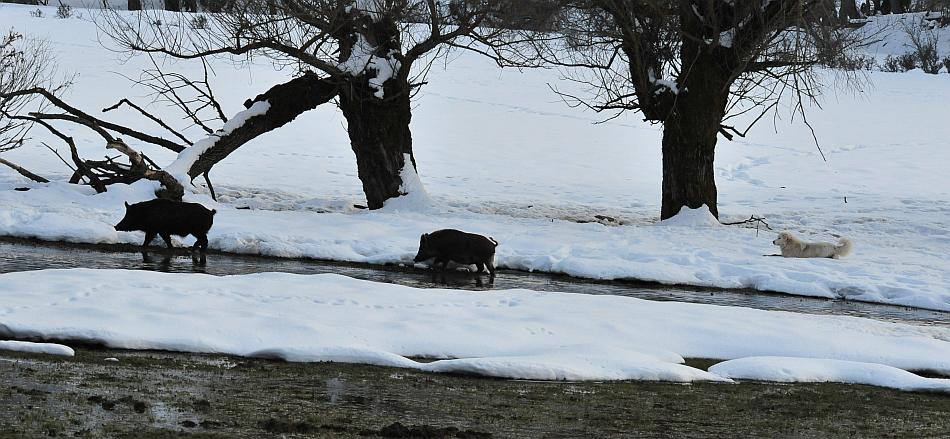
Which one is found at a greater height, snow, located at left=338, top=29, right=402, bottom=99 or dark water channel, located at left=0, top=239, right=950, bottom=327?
snow, located at left=338, top=29, right=402, bottom=99

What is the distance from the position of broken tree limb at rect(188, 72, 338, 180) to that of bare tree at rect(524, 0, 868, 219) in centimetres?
385

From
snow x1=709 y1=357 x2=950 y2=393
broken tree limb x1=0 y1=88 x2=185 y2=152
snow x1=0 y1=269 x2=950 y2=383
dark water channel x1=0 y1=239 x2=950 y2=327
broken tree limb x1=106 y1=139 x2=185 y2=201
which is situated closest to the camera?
snow x1=0 y1=269 x2=950 y2=383

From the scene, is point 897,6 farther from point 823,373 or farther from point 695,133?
point 823,373

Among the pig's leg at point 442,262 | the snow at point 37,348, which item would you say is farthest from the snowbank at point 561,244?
the snow at point 37,348

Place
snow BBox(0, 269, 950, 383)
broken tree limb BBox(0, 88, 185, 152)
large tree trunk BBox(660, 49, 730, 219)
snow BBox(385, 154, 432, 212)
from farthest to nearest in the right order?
snow BBox(385, 154, 432, 212), broken tree limb BBox(0, 88, 185, 152), large tree trunk BBox(660, 49, 730, 219), snow BBox(0, 269, 950, 383)

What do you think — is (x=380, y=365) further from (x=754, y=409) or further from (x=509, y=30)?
(x=509, y=30)

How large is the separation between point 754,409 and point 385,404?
2.21 metres

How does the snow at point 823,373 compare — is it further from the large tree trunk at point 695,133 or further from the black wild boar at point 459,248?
the large tree trunk at point 695,133

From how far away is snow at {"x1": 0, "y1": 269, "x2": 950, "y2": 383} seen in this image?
8.18 meters

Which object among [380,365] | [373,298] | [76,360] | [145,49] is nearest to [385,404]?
[380,365]

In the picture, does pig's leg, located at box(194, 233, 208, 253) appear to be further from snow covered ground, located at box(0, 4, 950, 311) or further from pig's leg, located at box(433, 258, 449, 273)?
pig's leg, located at box(433, 258, 449, 273)

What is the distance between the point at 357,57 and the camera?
19.7 m

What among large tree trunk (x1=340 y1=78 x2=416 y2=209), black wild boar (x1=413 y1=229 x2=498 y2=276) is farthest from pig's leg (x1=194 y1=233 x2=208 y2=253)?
large tree trunk (x1=340 y1=78 x2=416 y2=209)

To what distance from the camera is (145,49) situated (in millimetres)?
19500
